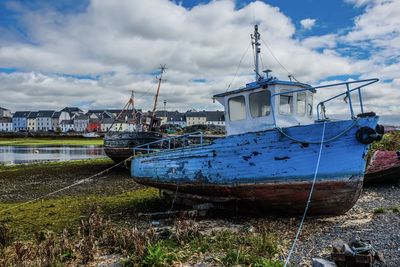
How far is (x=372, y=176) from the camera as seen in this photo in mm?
15578

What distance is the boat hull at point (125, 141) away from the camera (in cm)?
2702

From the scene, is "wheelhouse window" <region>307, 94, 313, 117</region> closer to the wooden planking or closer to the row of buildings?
the wooden planking

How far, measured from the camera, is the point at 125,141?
27.6 metres

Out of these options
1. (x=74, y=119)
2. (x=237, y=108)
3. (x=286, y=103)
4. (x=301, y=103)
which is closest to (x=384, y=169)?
(x=301, y=103)

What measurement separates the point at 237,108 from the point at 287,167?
9.21ft

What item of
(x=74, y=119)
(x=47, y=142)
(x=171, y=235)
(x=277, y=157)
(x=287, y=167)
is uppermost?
(x=74, y=119)

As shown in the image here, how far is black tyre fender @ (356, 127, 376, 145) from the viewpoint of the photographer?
339 inches

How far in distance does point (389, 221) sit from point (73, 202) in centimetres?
1090

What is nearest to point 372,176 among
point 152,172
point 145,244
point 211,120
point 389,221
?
point 389,221

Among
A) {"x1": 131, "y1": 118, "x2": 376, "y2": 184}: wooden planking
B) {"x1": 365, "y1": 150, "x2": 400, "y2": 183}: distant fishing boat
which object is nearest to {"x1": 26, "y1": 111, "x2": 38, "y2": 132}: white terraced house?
{"x1": 365, "y1": 150, "x2": 400, "y2": 183}: distant fishing boat

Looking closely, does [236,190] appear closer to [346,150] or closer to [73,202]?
[346,150]

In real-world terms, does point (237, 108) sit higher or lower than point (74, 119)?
lower

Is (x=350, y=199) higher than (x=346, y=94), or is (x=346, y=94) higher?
(x=346, y=94)

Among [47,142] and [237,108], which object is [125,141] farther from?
[47,142]
